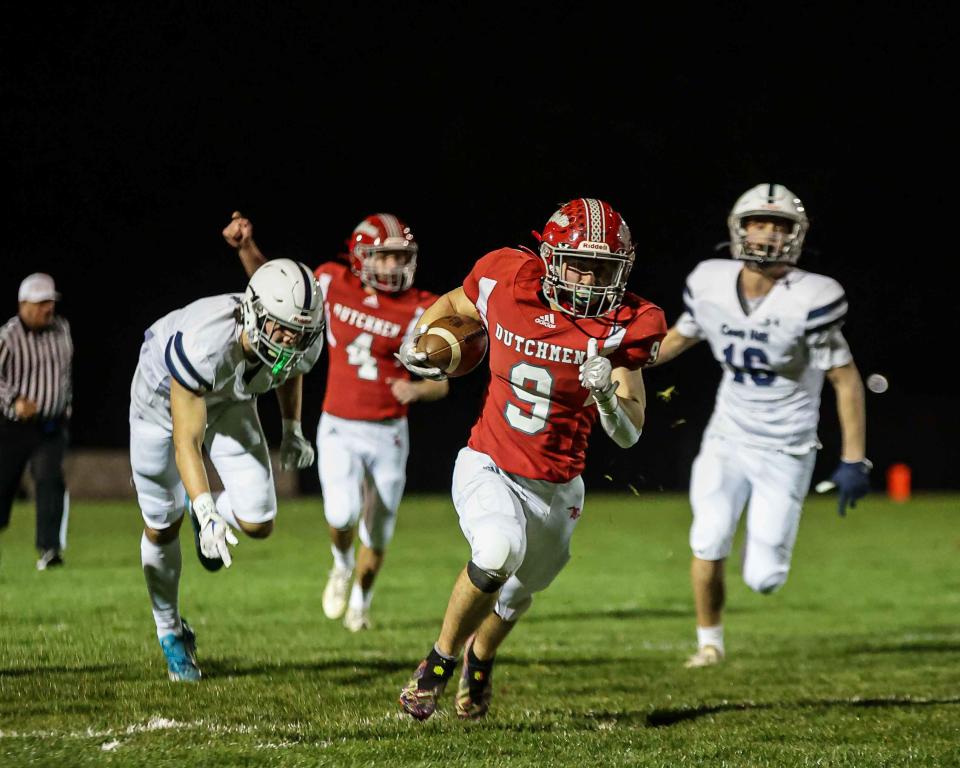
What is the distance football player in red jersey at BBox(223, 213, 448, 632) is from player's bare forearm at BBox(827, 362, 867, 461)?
1.98 metres

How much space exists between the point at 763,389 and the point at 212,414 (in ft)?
7.85

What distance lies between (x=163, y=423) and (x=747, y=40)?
12.3 metres

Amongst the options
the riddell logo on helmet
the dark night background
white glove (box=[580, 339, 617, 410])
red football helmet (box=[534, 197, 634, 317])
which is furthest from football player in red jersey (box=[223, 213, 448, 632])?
the dark night background

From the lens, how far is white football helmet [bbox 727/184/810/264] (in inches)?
224

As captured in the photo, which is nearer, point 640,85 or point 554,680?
point 554,680

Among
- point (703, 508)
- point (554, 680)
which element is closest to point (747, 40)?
point (703, 508)

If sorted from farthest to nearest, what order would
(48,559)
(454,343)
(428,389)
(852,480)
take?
1. (48,559)
2. (428,389)
3. (852,480)
4. (454,343)

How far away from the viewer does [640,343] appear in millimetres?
4121

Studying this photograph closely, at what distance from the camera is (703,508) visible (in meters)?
5.81

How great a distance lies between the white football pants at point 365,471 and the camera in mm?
6727

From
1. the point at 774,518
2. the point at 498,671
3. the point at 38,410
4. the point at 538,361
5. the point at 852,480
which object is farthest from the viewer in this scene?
the point at 38,410

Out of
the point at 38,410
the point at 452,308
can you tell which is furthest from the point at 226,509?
the point at 38,410

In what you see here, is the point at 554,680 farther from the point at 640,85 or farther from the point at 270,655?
the point at 640,85

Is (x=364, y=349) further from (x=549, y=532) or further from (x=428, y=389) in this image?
(x=549, y=532)
